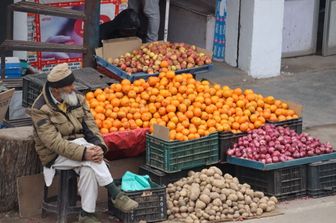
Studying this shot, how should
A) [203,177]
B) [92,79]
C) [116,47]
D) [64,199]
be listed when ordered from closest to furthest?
[64,199], [203,177], [92,79], [116,47]

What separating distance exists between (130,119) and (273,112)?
1535 millimetres

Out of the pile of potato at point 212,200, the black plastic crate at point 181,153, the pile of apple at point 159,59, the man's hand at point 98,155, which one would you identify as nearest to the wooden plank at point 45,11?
the pile of apple at point 159,59

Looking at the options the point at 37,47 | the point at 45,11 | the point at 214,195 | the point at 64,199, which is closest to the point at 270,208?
the point at 214,195

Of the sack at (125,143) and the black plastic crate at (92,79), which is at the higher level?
the black plastic crate at (92,79)

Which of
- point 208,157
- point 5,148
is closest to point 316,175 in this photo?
point 208,157

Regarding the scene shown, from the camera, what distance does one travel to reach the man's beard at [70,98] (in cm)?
771

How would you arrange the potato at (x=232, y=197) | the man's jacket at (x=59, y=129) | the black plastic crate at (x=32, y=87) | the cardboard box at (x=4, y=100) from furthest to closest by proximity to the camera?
the black plastic crate at (x=32, y=87), the cardboard box at (x=4, y=100), the potato at (x=232, y=197), the man's jacket at (x=59, y=129)

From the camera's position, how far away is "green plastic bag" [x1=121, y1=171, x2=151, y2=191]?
26.2 feet

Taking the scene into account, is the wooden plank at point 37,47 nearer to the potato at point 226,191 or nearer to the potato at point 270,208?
the potato at point 226,191

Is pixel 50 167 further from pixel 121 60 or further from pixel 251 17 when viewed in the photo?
pixel 251 17

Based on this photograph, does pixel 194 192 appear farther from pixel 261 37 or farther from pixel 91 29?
pixel 261 37

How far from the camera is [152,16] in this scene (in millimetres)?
12375

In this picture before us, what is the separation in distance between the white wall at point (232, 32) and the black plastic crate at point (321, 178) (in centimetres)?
417

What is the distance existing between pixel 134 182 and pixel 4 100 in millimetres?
1765
